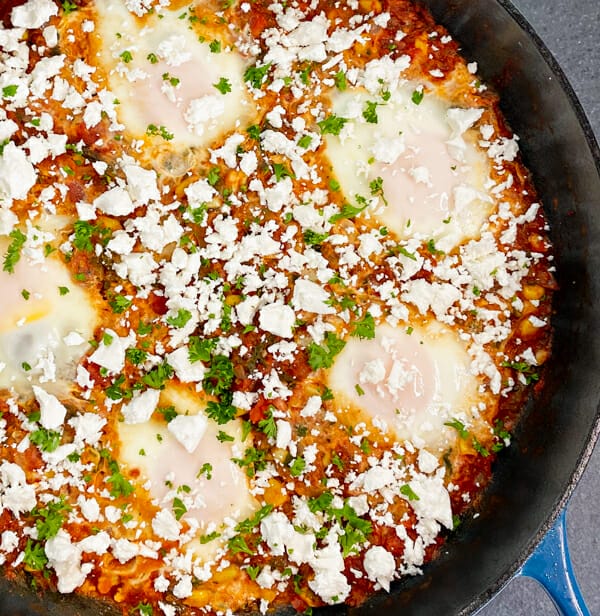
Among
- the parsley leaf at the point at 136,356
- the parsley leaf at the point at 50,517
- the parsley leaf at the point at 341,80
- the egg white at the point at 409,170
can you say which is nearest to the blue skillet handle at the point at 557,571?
the egg white at the point at 409,170

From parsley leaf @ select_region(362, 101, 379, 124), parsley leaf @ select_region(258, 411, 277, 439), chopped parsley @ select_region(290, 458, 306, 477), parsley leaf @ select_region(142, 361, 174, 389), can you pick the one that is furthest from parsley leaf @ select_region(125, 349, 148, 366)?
parsley leaf @ select_region(362, 101, 379, 124)

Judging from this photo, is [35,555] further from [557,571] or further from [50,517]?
[557,571]

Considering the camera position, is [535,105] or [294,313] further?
[535,105]

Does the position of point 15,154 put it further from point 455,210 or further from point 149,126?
point 455,210

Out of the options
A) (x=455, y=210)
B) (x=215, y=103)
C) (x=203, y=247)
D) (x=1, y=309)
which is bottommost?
(x=1, y=309)

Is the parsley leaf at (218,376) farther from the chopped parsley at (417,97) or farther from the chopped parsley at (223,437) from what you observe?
the chopped parsley at (417,97)

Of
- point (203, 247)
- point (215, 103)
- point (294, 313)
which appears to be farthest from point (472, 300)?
point (215, 103)

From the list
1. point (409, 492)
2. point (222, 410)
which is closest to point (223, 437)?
point (222, 410)

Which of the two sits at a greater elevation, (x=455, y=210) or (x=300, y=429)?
(x=455, y=210)
